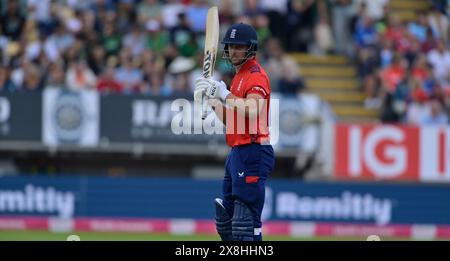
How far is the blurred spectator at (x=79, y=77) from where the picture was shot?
2144 centimetres

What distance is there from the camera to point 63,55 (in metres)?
21.8

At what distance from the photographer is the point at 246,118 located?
10531mm

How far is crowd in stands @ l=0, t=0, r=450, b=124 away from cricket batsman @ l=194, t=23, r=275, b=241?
32.1ft

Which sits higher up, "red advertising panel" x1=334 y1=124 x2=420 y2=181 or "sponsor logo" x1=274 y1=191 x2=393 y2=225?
"red advertising panel" x1=334 y1=124 x2=420 y2=181

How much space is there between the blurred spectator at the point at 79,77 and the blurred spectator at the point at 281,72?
11.8 feet

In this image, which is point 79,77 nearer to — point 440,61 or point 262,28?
point 262,28

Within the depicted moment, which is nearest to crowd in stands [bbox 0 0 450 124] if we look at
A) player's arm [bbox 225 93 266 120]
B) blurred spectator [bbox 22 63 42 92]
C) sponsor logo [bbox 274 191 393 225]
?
blurred spectator [bbox 22 63 42 92]

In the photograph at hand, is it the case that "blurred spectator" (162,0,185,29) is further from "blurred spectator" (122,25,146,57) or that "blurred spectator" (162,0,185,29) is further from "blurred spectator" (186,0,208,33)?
"blurred spectator" (122,25,146,57)

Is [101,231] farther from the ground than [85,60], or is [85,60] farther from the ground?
[85,60]

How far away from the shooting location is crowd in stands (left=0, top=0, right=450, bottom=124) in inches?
853

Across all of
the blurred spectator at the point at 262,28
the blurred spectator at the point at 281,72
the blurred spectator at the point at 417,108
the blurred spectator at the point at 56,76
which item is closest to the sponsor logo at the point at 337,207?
the blurred spectator at the point at 417,108
